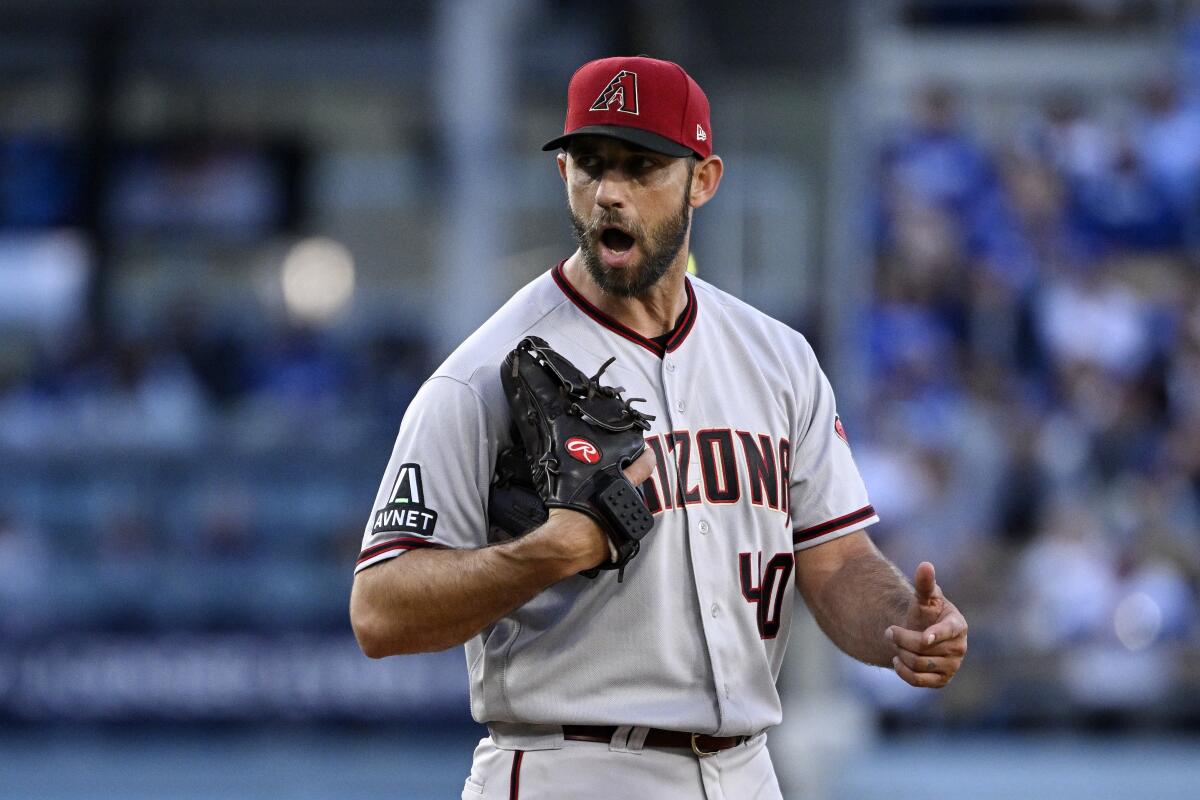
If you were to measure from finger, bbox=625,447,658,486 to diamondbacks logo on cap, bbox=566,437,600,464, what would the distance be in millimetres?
63

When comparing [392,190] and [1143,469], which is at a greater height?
[392,190]

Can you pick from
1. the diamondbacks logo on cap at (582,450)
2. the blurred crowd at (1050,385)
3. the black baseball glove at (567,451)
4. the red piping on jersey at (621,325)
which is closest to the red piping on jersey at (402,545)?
the black baseball glove at (567,451)

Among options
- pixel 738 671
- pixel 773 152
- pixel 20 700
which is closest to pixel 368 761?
pixel 20 700

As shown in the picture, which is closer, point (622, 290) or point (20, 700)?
point (622, 290)

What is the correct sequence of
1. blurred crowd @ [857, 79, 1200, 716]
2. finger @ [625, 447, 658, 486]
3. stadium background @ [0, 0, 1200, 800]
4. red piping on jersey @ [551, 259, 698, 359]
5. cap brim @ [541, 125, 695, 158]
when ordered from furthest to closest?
blurred crowd @ [857, 79, 1200, 716]
stadium background @ [0, 0, 1200, 800]
red piping on jersey @ [551, 259, 698, 359]
cap brim @ [541, 125, 695, 158]
finger @ [625, 447, 658, 486]

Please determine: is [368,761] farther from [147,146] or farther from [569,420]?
[569,420]

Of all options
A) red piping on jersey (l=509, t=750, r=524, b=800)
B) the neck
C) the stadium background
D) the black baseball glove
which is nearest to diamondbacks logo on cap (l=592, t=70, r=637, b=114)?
the neck

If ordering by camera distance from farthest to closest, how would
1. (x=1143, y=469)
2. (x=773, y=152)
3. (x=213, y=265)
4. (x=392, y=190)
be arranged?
(x=392, y=190) → (x=213, y=265) → (x=773, y=152) → (x=1143, y=469)

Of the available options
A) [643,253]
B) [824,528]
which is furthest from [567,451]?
[824,528]

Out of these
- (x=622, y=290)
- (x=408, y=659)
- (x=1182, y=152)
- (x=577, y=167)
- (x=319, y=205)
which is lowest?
(x=408, y=659)

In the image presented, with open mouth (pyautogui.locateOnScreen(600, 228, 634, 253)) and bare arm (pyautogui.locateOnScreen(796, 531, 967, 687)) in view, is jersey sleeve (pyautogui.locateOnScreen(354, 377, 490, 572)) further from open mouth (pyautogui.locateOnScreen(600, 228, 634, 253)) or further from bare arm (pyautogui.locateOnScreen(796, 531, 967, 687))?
bare arm (pyautogui.locateOnScreen(796, 531, 967, 687))

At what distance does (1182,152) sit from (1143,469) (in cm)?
255

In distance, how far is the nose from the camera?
2.71 meters

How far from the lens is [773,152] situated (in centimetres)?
1174
